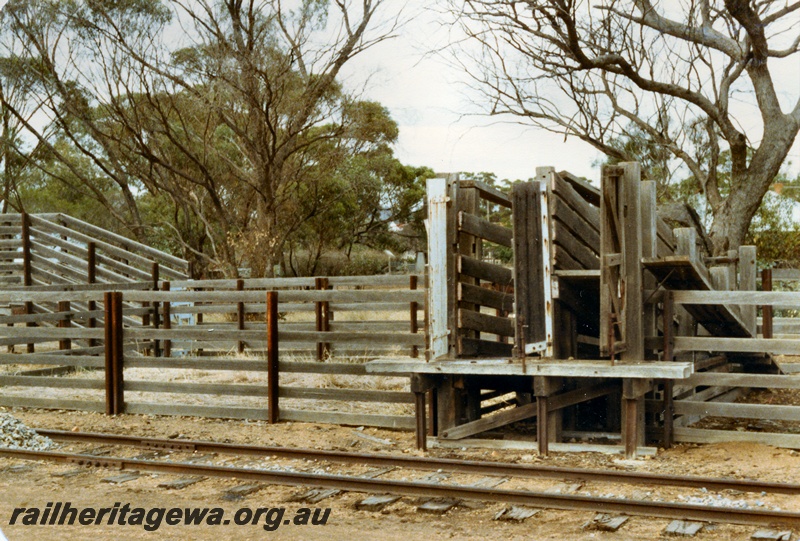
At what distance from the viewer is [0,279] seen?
18078 mm

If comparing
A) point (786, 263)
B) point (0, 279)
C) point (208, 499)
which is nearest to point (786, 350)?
point (208, 499)

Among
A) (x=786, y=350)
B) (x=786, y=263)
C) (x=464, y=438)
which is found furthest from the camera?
(x=786, y=263)

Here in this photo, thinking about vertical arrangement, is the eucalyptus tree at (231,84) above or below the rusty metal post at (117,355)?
above

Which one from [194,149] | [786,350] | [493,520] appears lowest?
[493,520]

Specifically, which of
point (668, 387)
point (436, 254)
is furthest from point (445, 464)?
point (668, 387)

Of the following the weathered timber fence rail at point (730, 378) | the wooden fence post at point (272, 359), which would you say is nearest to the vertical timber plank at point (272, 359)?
the wooden fence post at point (272, 359)

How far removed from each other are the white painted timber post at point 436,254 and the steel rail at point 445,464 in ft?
3.85

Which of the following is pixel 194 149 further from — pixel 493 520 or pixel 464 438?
pixel 493 520

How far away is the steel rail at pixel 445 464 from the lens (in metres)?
6.73

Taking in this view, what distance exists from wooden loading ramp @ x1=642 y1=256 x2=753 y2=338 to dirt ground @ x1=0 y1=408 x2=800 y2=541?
4.82ft

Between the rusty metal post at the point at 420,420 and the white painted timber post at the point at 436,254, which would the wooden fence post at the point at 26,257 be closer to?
the rusty metal post at the point at 420,420

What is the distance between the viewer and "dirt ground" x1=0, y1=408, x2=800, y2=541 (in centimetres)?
574

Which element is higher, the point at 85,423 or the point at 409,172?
the point at 409,172

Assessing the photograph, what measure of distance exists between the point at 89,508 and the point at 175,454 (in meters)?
2.03
